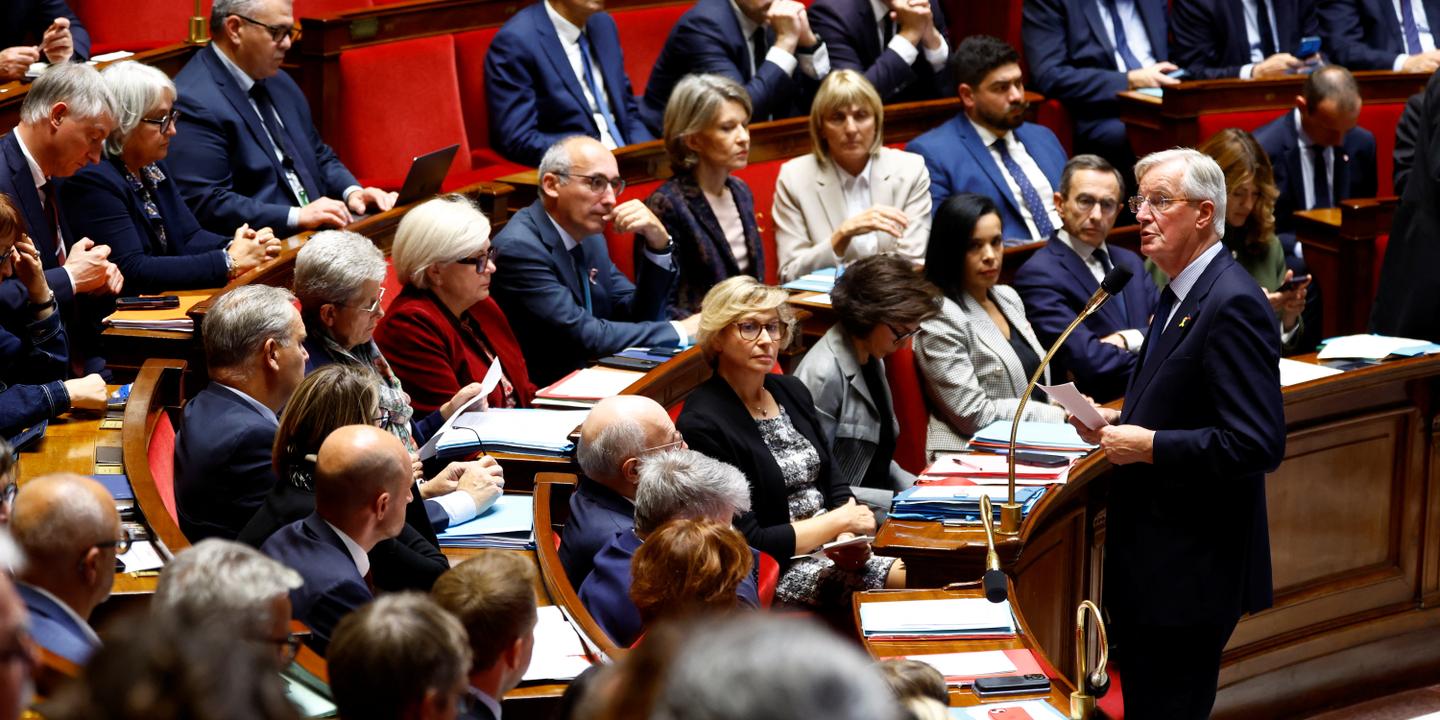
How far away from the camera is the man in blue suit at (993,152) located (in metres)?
4.88

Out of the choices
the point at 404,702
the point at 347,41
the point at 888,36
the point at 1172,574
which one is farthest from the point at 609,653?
the point at 888,36

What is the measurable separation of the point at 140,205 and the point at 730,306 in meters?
1.36

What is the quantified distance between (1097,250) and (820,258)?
751mm

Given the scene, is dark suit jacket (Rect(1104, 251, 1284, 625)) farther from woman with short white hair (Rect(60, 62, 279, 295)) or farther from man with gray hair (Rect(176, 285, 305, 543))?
woman with short white hair (Rect(60, 62, 279, 295))

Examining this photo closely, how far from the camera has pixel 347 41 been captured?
483cm

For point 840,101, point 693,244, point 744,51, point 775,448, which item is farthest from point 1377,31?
point 775,448

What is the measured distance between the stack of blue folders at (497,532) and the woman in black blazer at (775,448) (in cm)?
42

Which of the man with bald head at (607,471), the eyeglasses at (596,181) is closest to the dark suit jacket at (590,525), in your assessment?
the man with bald head at (607,471)

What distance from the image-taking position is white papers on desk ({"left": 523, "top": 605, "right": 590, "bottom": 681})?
7.12 ft

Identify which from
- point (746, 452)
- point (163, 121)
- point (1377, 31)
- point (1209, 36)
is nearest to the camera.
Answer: point (746, 452)

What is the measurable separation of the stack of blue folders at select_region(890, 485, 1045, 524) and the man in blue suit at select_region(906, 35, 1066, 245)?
1.96 meters

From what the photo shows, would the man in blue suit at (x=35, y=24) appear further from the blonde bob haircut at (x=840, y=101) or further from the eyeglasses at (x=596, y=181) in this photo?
the blonde bob haircut at (x=840, y=101)

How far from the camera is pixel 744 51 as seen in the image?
5195 mm

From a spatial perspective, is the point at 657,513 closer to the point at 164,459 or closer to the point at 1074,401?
the point at 1074,401
